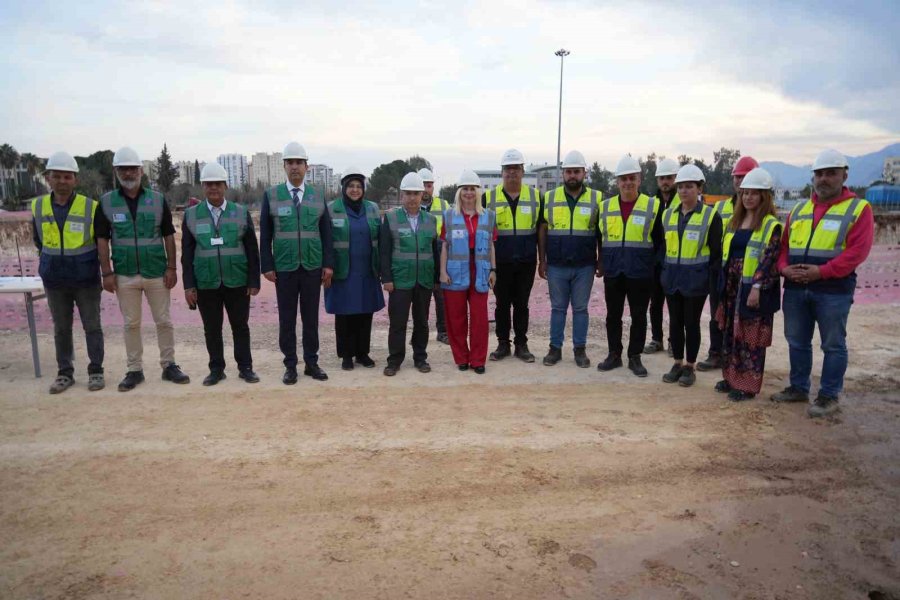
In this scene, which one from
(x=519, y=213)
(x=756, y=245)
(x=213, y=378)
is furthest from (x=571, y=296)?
(x=213, y=378)

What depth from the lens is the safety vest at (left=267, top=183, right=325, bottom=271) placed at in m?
6.03

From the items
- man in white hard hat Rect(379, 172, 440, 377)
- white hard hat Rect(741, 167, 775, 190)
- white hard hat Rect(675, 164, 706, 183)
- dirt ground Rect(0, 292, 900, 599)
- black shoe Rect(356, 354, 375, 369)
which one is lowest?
dirt ground Rect(0, 292, 900, 599)

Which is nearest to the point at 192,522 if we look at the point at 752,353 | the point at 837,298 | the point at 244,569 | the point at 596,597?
the point at 244,569

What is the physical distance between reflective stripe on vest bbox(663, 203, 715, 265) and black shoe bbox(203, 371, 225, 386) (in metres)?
4.60

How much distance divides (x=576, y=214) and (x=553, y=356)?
5.12 feet

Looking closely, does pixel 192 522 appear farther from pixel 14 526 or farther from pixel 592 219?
pixel 592 219

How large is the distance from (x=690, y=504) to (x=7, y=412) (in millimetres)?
5488

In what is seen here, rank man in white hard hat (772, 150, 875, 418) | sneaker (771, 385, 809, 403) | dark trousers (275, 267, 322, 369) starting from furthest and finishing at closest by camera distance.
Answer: dark trousers (275, 267, 322, 369) < sneaker (771, 385, 809, 403) < man in white hard hat (772, 150, 875, 418)

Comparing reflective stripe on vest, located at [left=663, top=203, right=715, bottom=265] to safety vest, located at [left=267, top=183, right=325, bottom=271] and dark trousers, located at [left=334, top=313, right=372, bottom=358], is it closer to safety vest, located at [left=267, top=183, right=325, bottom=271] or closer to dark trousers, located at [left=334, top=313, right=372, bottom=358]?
dark trousers, located at [left=334, top=313, right=372, bottom=358]

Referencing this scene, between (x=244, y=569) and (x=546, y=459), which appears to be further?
(x=546, y=459)

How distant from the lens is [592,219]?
261 inches

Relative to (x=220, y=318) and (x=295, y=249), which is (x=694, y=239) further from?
(x=220, y=318)

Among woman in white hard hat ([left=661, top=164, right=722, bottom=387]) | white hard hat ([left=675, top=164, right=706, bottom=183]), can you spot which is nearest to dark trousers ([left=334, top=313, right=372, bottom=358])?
woman in white hard hat ([left=661, top=164, right=722, bottom=387])

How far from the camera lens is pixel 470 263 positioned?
256 inches
